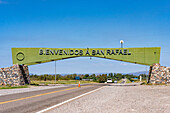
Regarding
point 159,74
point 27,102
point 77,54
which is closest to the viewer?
point 27,102

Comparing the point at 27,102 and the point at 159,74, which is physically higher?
the point at 159,74

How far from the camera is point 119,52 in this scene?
38.2 meters

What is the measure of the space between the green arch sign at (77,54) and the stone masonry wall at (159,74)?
1402 mm

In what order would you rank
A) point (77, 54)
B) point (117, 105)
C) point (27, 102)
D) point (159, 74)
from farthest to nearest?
point (77, 54)
point (159, 74)
point (27, 102)
point (117, 105)

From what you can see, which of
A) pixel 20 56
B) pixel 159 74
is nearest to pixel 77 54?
pixel 20 56

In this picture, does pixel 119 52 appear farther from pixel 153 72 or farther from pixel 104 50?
pixel 153 72

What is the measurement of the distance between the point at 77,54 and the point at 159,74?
1475 cm

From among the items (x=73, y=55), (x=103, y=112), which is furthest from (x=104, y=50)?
(x=103, y=112)

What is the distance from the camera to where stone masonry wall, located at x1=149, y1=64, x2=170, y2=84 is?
119ft

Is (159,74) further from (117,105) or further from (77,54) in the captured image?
(117,105)

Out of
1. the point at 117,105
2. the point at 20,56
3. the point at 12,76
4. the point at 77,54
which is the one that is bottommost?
the point at 117,105

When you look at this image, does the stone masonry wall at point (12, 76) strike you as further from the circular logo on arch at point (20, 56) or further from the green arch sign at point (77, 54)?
the green arch sign at point (77, 54)

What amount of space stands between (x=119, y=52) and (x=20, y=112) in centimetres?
3144

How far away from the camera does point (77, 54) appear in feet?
127
